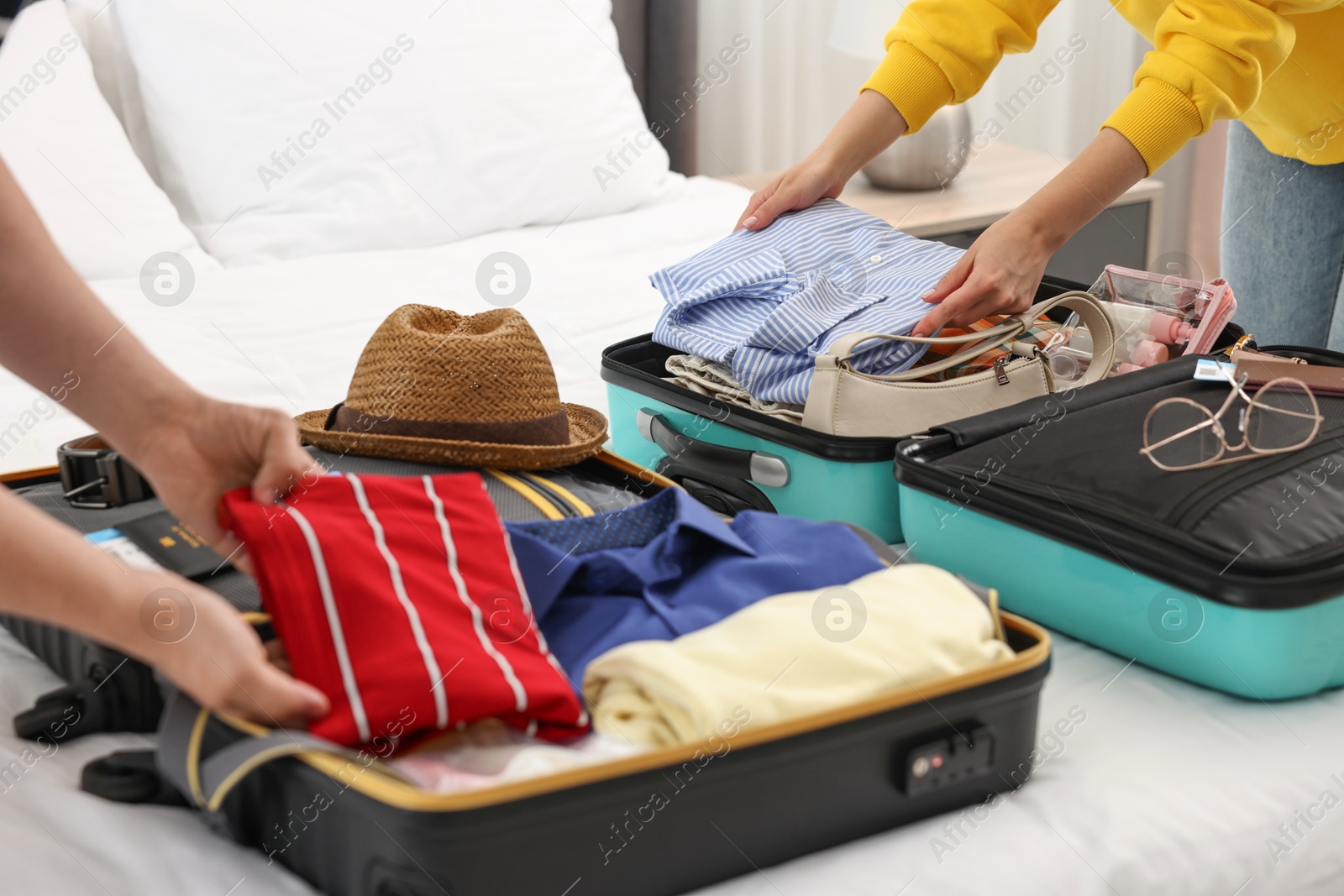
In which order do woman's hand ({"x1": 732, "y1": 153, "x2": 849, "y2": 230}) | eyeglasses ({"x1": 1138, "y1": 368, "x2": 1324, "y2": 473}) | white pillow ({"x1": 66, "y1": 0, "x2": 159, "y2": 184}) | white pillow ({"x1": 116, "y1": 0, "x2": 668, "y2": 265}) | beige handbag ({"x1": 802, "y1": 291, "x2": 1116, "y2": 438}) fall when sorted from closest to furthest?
eyeglasses ({"x1": 1138, "y1": 368, "x2": 1324, "y2": 473}) → beige handbag ({"x1": 802, "y1": 291, "x2": 1116, "y2": 438}) → woman's hand ({"x1": 732, "y1": 153, "x2": 849, "y2": 230}) → white pillow ({"x1": 116, "y1": 0, "x2": 668, "y2": 265}) → white pillow ({"x1": 66, "y1": 0, "x2": 159, "y2": 184})

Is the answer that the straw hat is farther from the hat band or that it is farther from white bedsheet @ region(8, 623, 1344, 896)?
white bedsheet @ region(8, 623, 1344, 896)

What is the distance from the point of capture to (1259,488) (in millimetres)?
749

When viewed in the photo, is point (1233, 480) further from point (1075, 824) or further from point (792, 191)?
point (792, 191)

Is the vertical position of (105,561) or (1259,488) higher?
(105,561)

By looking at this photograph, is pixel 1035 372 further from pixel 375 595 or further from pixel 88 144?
pixel 88 144

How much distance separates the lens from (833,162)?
4.04 ft

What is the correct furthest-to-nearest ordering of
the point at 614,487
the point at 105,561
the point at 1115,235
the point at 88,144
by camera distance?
the point at 1115,235 → the point at 88,144 → the point at 614,487 → the point at 105,561

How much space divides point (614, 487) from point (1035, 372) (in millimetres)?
379

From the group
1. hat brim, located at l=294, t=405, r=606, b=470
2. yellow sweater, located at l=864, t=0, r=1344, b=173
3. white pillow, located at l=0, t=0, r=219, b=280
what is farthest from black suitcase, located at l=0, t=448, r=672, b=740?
white pillow, located at l=0, t=0, r=219, b=280

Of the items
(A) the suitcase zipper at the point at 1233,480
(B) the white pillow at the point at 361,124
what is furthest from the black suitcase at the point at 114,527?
(B) the white pillow at the point at 361,124

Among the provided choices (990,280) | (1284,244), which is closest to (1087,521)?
(990,280)

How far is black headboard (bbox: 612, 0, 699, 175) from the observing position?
2471 millimetres

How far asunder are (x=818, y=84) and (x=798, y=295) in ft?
6.00

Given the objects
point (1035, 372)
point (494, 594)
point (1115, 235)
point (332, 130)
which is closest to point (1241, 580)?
point (1035, 372)
